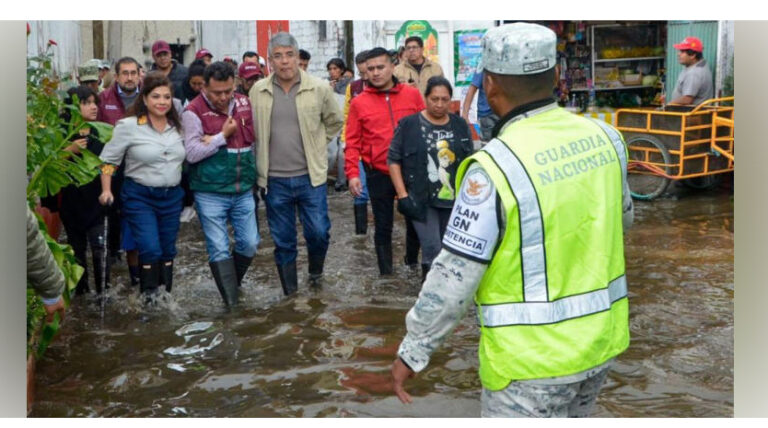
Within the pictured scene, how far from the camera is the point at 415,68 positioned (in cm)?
1110

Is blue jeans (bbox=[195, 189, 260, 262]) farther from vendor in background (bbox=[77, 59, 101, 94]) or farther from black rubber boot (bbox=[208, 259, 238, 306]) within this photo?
vendor in background (bbox=[77, 59, 101, 94])

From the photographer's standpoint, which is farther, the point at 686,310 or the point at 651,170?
the point at 651,170

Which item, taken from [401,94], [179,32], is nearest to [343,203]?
[401,94]

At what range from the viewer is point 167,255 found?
7.06m

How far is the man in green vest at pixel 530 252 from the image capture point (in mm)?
2814

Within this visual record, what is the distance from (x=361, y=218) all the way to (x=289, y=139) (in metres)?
2.65

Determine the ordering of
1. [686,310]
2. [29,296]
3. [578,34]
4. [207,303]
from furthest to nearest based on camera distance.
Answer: [578,34] → [207,303] → [686,310] → [29,296]

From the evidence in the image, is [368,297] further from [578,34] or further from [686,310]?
[578,34]

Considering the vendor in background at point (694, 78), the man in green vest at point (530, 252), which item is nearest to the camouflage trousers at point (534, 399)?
the man in green vest at point (530, 252)

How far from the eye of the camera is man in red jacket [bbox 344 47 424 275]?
294 inches

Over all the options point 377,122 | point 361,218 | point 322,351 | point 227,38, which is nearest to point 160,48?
point 361,218

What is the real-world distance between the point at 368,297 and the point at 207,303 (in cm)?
114

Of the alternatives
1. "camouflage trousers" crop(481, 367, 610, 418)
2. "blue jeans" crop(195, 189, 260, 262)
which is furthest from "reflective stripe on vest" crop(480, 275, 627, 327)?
"blue jeans" crop(195, 189, 260, 262)

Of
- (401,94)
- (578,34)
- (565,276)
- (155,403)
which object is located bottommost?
(155,403)
